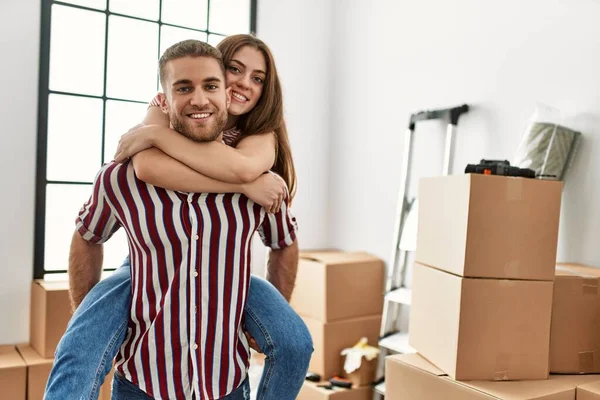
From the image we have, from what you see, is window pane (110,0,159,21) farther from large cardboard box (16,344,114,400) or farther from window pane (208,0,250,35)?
large cardboard box (16,344,114,400)

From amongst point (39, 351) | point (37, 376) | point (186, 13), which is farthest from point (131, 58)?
point (37, 376)

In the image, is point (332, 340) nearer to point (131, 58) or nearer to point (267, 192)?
point (131, 58)

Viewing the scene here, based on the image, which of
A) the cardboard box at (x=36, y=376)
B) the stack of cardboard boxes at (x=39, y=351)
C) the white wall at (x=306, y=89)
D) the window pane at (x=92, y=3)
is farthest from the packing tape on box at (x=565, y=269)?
the window pane at (x=92, y=3)

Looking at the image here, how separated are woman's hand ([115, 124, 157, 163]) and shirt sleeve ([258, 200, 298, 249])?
0.29 m

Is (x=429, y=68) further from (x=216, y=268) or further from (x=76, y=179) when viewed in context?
(x=216, y=268)

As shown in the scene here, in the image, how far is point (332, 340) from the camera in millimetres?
2939

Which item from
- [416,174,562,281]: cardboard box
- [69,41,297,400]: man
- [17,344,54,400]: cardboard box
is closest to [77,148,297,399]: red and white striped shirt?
[69,41,297,400]: man

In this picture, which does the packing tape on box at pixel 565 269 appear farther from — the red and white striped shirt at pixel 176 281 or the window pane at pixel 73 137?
the window pane at pixel 73 137

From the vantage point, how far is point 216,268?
1.12 m

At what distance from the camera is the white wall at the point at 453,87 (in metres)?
2.21

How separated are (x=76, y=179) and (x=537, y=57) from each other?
2.22 m

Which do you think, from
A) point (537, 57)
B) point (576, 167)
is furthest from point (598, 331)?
point (537, 57)

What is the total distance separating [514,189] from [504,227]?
121 mm

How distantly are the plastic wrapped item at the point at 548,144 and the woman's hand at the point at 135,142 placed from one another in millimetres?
1506
